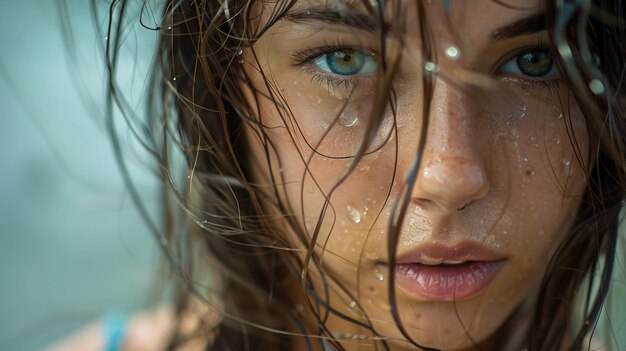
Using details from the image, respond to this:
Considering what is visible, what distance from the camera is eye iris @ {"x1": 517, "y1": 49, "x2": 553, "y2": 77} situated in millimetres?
806

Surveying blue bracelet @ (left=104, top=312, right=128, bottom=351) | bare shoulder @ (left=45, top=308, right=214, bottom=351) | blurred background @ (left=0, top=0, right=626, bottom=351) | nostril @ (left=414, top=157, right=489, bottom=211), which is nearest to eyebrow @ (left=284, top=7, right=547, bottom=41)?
nostril @ (left=414, top=157, right=489, bottom=211)

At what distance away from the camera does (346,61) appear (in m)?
0.81

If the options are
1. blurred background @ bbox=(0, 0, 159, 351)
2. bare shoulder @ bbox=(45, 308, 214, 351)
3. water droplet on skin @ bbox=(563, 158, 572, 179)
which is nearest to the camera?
water droplet on skin @ bbox=(563, 158, 572, 179)

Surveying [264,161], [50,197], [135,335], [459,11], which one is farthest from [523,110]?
[50,197]

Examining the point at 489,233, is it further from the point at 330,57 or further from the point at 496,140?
the point at 330,57

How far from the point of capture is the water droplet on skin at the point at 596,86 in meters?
0.80

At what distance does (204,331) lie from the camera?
1.20m

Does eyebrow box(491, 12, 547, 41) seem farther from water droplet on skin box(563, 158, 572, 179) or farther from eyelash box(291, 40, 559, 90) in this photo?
water droplet on skin box(563, 158, 572, 179)

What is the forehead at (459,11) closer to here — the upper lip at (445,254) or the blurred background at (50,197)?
the upper lip at (445,254)

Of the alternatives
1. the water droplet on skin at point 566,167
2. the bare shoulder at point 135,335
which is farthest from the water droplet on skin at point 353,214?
the bare shoulder at point 135,335

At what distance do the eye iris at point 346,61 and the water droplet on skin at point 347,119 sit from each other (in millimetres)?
45

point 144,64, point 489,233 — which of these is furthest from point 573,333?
point 144,64

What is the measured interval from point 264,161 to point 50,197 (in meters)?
1.17

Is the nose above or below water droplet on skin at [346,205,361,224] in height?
above
